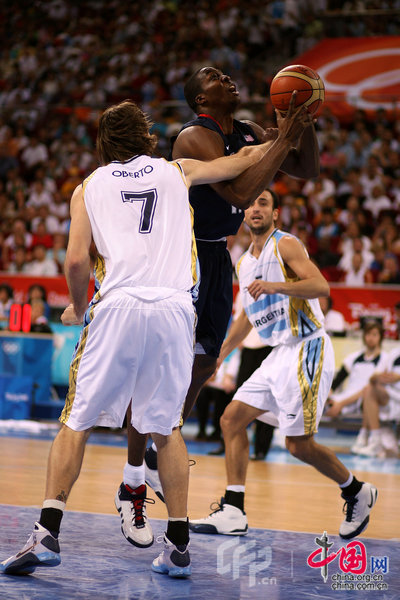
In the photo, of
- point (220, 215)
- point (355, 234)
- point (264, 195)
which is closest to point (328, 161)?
point (355, 234)

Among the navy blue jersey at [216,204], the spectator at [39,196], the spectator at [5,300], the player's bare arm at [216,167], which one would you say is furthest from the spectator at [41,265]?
the player's bare arm at [216,167]

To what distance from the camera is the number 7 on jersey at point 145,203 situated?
12.1 ft

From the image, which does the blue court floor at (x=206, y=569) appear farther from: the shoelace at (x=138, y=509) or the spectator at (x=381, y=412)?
the spectator at (x=381, y=412)

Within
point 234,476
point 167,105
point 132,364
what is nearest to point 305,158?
point 132,364

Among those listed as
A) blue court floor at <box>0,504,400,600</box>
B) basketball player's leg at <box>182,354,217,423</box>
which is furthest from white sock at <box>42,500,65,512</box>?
basketball player's leg at <box>182,354,217,423</box>

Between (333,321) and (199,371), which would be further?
(333,321)

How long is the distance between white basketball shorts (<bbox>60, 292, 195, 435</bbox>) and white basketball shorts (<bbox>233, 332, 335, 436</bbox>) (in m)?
1.60

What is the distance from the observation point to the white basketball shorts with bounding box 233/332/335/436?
5.21 metres

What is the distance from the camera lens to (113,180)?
12.2ft

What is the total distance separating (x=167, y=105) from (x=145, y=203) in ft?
39.1

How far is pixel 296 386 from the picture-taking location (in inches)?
210

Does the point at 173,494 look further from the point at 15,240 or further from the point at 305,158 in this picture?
the point at 15,240

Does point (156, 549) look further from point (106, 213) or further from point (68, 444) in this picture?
point (106, 213)

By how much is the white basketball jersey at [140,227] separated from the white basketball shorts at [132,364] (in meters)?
0.08
